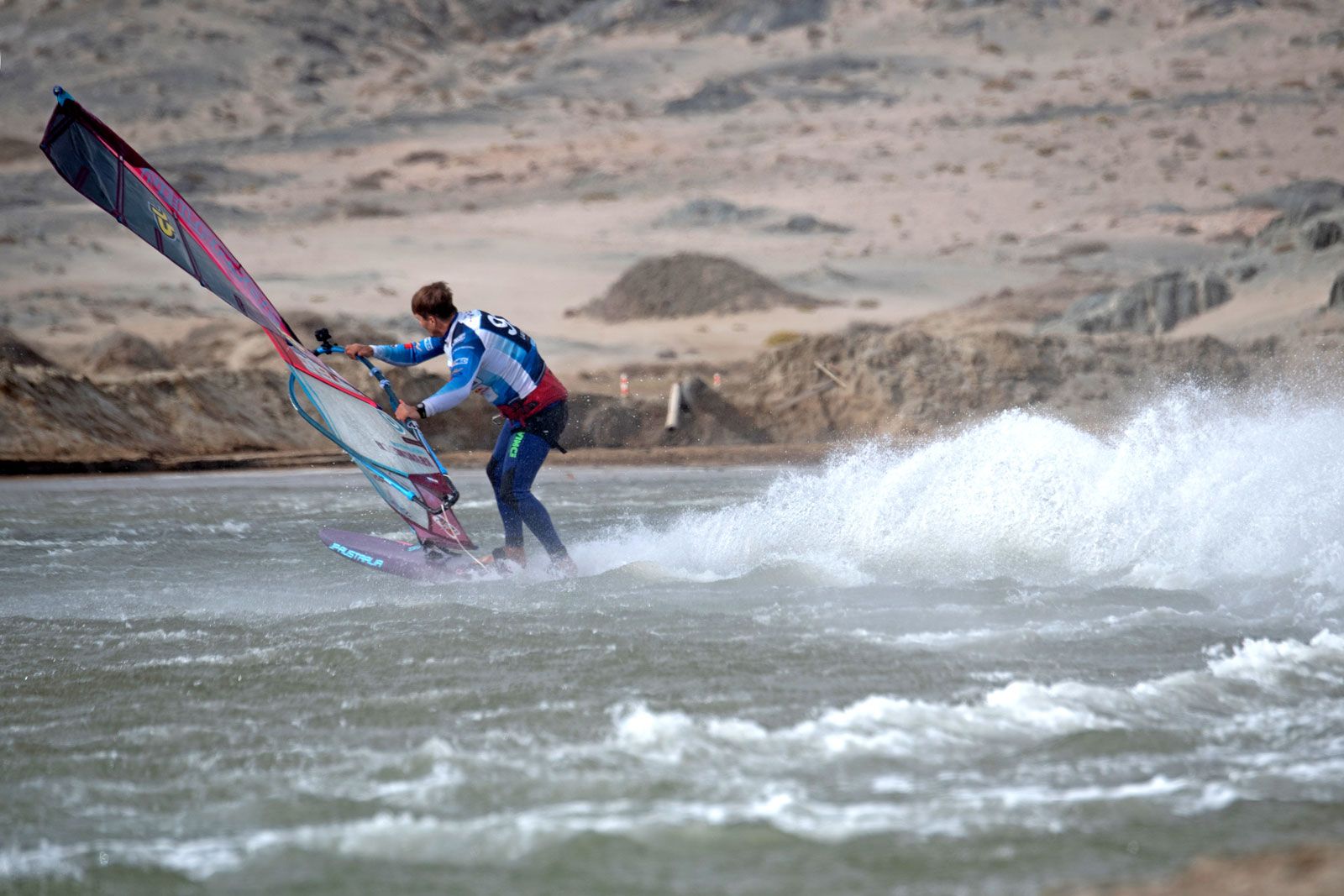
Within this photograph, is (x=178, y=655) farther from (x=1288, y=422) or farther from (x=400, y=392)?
(x=400, y=392)

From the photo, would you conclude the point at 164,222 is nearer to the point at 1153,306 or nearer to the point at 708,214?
the point at 1153,306

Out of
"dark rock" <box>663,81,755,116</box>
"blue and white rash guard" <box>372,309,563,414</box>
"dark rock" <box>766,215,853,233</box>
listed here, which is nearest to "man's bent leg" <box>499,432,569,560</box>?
"blue and white rash guard" <box>372,309,563,414</box>

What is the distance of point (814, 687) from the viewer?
4.89 m

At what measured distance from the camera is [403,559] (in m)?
7.93

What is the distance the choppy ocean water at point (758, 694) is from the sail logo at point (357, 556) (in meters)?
0.11

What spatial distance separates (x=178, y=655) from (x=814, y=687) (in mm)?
2733

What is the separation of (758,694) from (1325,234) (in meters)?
25.2

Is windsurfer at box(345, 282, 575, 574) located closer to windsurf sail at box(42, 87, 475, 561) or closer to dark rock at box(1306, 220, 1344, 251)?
windsurf sail at box(42, 87, 475, 561)

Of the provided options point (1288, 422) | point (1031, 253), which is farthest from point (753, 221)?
point (1288, 422)

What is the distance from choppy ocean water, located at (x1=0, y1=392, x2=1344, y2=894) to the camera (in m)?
3.35

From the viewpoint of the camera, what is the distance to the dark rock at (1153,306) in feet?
84.4

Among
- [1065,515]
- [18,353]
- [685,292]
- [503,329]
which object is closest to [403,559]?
[503,329]

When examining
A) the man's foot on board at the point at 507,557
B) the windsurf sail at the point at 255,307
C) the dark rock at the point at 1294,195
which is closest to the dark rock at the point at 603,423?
the windsurf sail at the point at 255,307

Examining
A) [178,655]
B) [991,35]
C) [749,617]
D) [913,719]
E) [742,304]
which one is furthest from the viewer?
[991,35]
